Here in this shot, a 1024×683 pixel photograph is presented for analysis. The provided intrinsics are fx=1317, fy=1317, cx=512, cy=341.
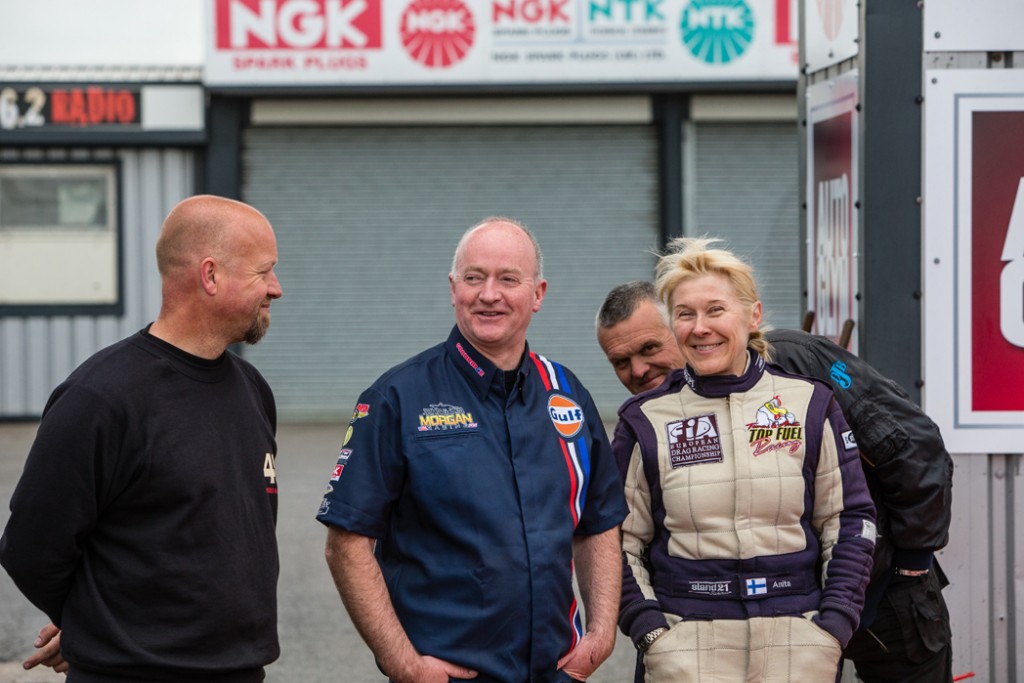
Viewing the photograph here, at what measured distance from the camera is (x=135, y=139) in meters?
15.1

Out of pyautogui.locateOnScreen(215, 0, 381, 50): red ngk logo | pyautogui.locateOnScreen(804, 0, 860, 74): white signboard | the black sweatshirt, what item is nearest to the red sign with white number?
pyautogui.locateOnScreen(804, 0, 860, 74): white signboard

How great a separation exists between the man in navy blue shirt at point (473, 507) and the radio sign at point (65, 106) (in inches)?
500

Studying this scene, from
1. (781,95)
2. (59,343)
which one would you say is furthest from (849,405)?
(59,343)

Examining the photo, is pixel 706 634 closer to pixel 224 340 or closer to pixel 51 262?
pixel 224 340

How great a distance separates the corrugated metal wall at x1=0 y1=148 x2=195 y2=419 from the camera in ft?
50.4

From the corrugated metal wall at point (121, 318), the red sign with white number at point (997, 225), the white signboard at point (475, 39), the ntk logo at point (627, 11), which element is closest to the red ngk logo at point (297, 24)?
the white signboard at point (475, 39)

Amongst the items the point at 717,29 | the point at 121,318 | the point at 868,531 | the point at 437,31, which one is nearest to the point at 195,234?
the point at 868,531

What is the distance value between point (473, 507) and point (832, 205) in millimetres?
2361

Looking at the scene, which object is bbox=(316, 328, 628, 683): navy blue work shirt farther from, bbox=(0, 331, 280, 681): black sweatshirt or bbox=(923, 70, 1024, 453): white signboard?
bbox=(923, 70, 1024, 453): white signboard

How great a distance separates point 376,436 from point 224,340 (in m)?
0.47

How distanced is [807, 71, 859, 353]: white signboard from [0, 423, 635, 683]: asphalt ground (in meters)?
2.25

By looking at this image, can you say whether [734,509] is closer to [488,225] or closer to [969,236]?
[488,225]

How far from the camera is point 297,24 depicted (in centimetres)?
1480

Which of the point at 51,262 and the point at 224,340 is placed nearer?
A: the point at 224,340
